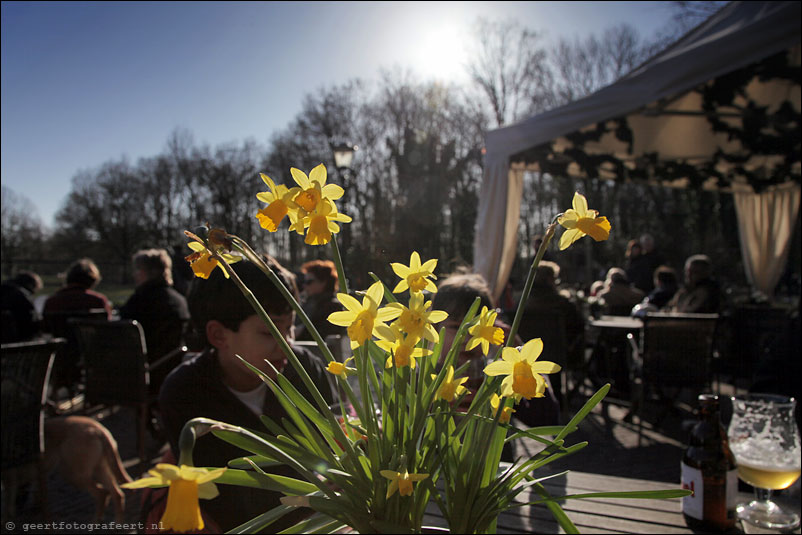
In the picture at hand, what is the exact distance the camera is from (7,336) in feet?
16.9

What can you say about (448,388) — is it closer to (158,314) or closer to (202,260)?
(202,260)

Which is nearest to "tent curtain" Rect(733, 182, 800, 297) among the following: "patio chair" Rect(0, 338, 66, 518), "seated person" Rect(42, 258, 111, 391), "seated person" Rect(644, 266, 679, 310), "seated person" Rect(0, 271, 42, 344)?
"seated person" Rect(644, 266, 679, 310)

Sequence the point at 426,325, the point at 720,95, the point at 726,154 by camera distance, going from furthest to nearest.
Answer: the point at 726,154 < the point at 720,95 < the point at 426,325

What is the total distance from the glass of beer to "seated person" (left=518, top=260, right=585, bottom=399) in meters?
2.23

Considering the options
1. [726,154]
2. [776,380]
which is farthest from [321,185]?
[726,154]

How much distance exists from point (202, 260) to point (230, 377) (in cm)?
98

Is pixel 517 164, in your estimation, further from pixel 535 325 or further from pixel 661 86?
pixel 535 325

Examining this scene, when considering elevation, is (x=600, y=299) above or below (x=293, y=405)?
below

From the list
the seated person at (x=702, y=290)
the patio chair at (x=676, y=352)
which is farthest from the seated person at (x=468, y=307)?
the seated person at (x=702, y=290)

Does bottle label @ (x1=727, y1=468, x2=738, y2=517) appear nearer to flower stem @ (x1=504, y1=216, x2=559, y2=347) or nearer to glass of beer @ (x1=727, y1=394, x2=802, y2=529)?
glass of beer @ (x1=727, y1=394, x2=802, y2=529)

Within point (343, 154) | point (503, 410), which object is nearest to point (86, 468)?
point (503, 410)

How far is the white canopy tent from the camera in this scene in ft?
12.5

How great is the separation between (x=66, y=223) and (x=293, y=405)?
133 feet

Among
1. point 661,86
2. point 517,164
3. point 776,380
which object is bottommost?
point 776,380
